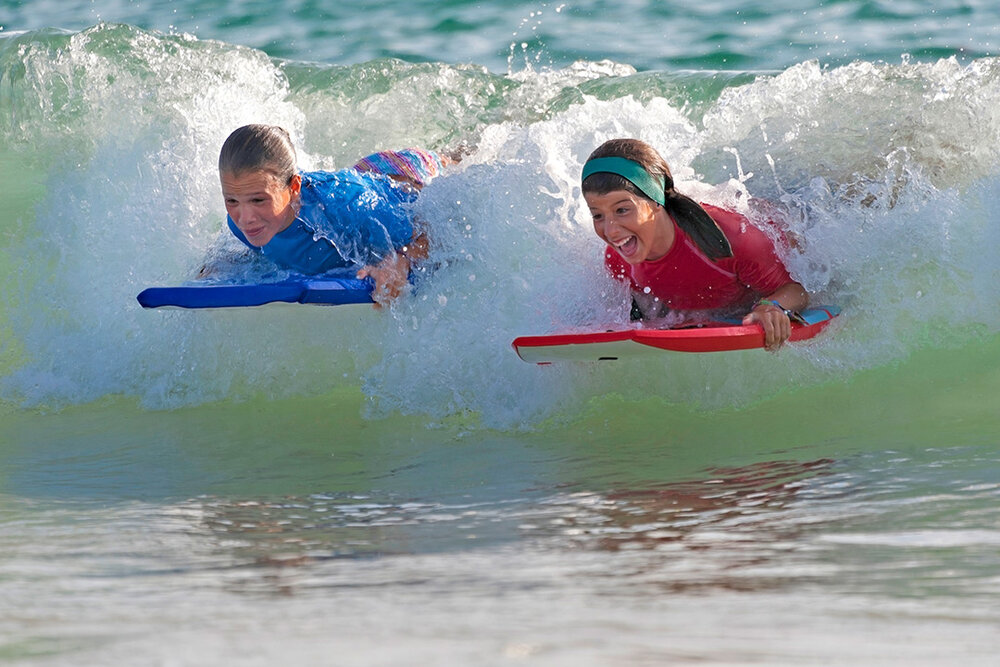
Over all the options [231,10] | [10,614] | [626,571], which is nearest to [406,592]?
[626,571]

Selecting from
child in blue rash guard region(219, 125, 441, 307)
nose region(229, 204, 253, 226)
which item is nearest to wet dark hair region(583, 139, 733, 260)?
child in blue rash guard region(219, 125, 441, 307)

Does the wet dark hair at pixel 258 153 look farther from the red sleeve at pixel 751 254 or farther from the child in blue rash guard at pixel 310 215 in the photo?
the red sleeve at pixel 751 254

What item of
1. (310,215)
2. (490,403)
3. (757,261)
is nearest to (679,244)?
(757,261)

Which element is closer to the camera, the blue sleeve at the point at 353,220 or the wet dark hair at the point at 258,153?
the wet dark hair at the point at 258,153

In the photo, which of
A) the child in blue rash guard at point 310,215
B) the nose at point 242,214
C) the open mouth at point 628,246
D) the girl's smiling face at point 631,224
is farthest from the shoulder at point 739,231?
the nose at point 242,214

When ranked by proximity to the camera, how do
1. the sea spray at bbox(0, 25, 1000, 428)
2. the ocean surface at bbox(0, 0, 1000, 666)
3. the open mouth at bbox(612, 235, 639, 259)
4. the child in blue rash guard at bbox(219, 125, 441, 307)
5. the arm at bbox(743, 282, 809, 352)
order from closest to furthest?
1. the ocean surface at bbox(0, 0, 1000, 666)
2. the arm at bbox(743, 282, 809, 352)
3. the open mouth at bbox(612, 235, 639, 259)
4. the sea spray at bbox(0, 25, 1000, 428)
5. the child in blue rash guard at bbox(219, 125, 441, 307)

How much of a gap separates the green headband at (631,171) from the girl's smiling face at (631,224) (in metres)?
0.04

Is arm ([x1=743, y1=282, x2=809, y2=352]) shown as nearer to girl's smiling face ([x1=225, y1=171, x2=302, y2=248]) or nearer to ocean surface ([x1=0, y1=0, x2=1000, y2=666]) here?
ocean surface ([x1=0, y1=0, x2=1000, y2=666])

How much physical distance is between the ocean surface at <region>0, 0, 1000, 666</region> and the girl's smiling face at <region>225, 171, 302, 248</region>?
1.34 feet

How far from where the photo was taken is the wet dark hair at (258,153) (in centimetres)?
→ 484

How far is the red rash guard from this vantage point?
4.47m

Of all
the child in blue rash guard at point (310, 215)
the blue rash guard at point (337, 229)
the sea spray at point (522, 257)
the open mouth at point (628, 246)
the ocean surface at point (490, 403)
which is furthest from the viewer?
the blue rash guard at point (337, 229)

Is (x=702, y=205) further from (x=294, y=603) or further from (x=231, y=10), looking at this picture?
(x=231, y=10)

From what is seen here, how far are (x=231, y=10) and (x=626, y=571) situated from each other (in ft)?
35.7
